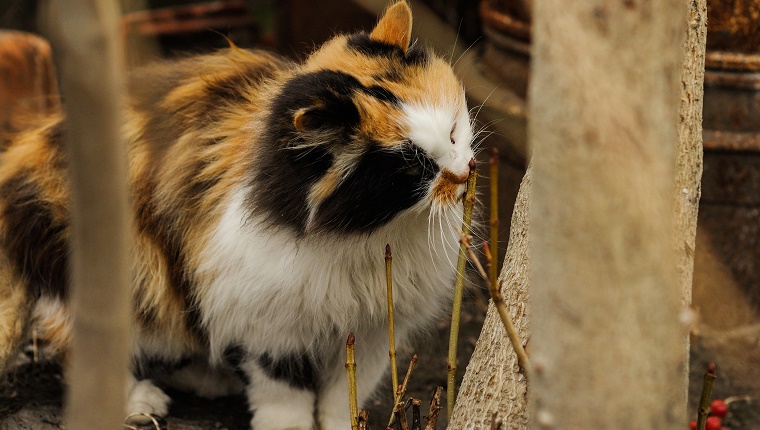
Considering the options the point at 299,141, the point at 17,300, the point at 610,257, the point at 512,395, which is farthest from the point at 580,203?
the point at 17,300

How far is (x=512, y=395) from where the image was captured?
1875mm

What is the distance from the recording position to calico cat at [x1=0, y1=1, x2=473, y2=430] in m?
2.05

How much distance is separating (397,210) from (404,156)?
0.48 feet

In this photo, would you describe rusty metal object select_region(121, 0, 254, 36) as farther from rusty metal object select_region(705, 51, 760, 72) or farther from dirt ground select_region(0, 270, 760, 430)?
rusty metal object select_region(705, 51, 760, 72)

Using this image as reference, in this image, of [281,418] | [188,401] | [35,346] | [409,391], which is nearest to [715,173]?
[409,391]

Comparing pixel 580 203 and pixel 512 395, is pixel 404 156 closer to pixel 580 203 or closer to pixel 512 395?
pixel 512 395

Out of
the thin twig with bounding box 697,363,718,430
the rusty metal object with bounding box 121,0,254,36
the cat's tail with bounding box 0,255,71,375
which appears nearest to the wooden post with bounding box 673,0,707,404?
the thin twig with bounding box 697,363,718,430

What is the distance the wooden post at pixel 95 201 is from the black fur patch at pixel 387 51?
1.30 metres

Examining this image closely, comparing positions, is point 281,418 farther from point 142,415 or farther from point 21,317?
point 21,317

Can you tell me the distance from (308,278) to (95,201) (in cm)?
134

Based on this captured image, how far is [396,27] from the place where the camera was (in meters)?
2.30

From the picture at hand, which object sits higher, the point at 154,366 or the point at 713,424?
the point at 713,424

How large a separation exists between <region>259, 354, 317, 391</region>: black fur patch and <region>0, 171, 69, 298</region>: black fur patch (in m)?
0.68

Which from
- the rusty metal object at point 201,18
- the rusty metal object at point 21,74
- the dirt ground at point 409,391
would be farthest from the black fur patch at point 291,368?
the rusty metal object at point 201,18
